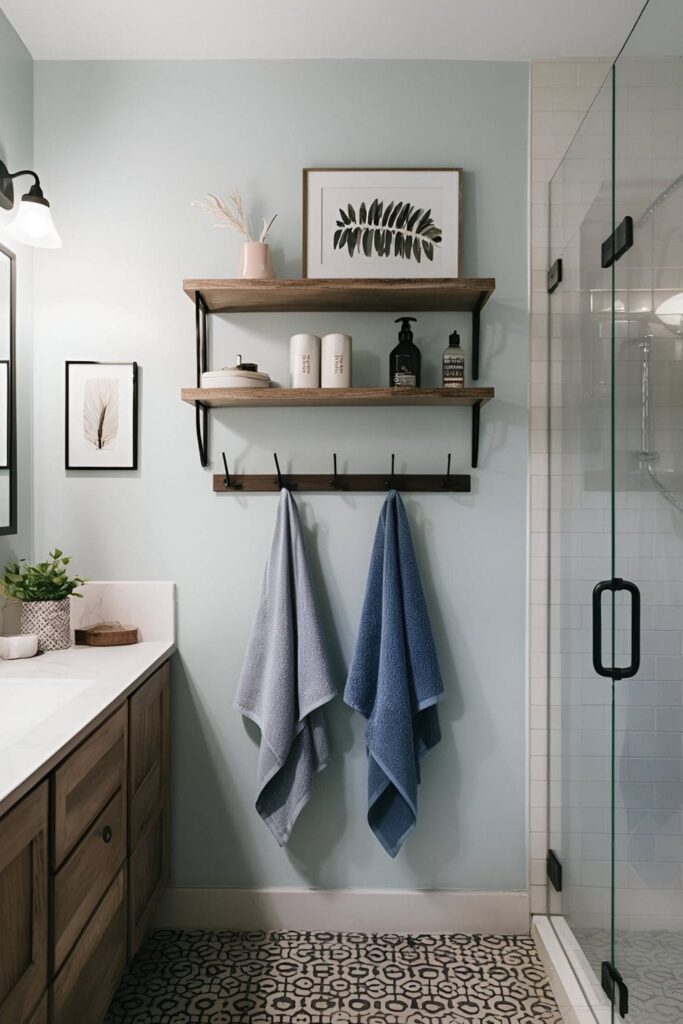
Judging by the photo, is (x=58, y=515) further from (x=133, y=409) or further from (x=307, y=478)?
(x=307, y=478)

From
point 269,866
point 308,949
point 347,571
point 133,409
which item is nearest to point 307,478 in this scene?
point 347,571

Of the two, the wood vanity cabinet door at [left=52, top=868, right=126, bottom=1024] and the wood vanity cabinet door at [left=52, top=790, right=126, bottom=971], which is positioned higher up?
the wood vanity cabinet door at [left=52, top=790, right=126, bottom=971]

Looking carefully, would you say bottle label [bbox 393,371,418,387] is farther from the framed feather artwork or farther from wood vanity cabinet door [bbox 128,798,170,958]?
wood vanity cabinet door [bbox 128,798,170,958]

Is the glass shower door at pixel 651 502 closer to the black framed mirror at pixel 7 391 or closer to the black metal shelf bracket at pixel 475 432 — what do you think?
the black metal shelf bracket at pixel 475 432

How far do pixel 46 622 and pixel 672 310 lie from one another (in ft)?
5.41

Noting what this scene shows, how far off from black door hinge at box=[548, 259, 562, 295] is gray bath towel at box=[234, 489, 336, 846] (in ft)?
3.10

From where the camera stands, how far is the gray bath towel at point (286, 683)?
2033 mm

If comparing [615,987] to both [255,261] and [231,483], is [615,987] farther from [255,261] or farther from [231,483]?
[255,261]

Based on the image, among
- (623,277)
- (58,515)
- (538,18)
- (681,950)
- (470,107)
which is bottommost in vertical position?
(681,950)

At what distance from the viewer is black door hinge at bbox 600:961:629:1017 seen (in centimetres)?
151

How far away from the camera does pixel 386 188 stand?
2.12 meters

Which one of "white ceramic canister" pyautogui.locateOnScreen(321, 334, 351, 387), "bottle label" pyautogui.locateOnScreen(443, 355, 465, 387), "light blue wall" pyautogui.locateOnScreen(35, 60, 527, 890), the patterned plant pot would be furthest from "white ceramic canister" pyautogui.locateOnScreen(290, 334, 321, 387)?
the patterned plant pot

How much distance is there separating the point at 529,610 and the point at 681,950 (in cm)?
100

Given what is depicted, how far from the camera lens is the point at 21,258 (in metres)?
2.08
